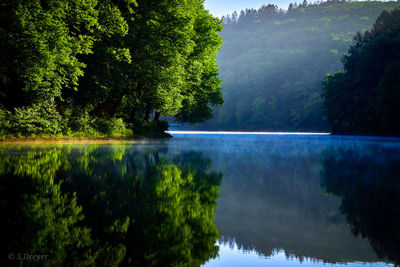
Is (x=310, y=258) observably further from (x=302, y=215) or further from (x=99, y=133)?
(x=99, y=133)

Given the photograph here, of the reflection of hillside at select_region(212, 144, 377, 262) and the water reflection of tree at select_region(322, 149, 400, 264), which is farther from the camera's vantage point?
the water reflection of tree at select_region(322, 149, 400, 264)

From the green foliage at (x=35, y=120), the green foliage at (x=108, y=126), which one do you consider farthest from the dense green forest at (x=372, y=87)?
the green foliage at (x=35, y=120)

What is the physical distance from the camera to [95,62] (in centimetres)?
2620

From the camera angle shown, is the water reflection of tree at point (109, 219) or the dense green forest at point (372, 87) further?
the dense green forest at point (372, 87)

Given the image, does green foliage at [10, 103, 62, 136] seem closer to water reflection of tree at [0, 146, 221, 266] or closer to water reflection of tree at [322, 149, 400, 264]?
water reflection of tree at [0, 146, 221, 266]

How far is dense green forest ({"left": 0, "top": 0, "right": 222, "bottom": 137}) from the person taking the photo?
730 inches

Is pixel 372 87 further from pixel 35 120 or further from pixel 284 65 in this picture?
pixel 284 65

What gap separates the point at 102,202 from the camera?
5.07m

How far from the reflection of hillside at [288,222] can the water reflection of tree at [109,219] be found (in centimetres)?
26

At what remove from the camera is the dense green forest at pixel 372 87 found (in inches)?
2138

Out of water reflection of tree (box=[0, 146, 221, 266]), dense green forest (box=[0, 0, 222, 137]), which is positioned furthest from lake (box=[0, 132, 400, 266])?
dense green forest (box=[0, 0, 222, 137])

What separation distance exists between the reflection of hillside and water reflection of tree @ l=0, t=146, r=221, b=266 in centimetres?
26

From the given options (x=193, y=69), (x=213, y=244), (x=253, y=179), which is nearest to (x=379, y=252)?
(x=213, y=244)

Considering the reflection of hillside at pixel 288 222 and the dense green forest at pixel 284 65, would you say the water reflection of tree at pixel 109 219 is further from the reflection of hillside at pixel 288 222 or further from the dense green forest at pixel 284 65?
the dense green forest at pixel 284 65
